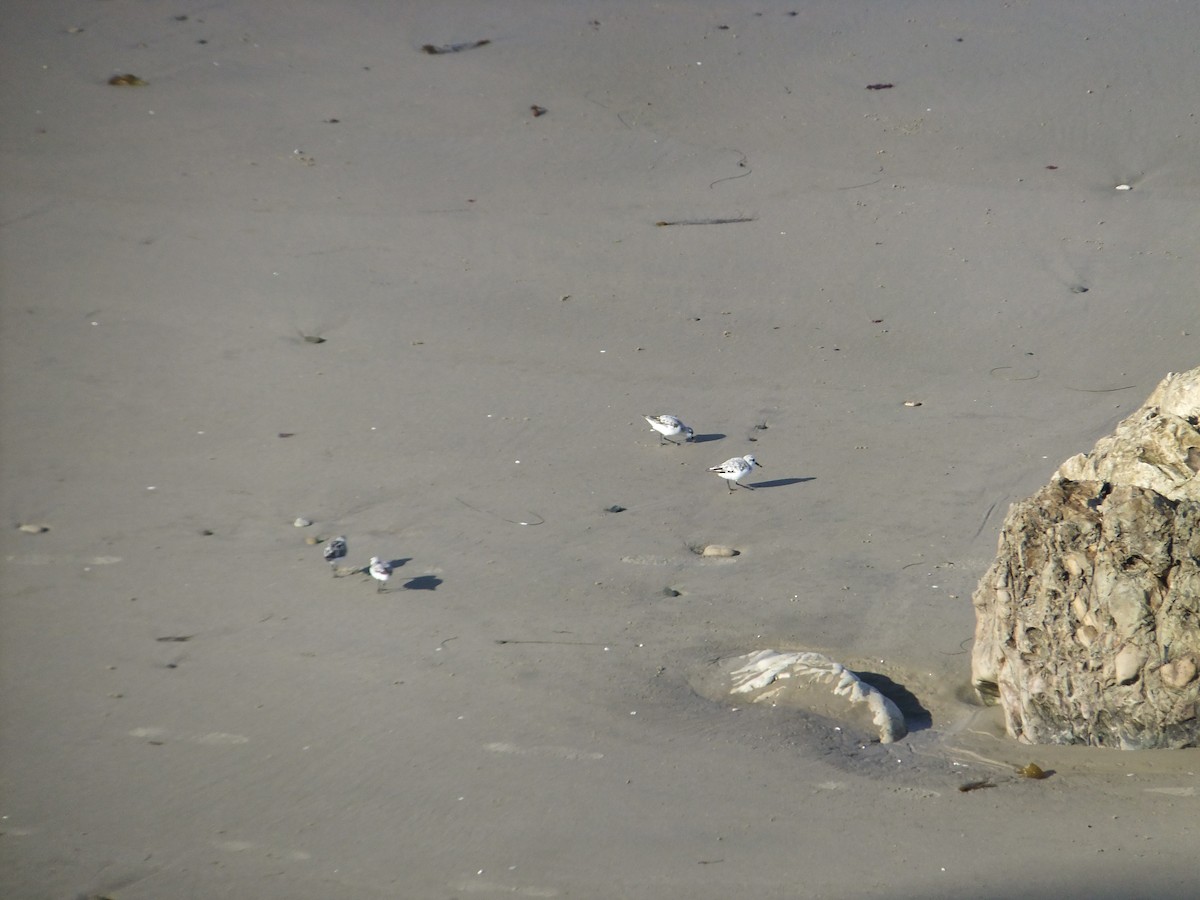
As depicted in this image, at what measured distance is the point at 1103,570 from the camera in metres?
4.38

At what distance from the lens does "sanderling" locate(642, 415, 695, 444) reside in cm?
735

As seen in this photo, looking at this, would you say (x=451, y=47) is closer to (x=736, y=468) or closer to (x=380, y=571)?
(x=736, y=468)

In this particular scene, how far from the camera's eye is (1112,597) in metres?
4.34

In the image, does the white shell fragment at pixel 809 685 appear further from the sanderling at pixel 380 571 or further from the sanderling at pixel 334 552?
the sanderling at pixel 334 552

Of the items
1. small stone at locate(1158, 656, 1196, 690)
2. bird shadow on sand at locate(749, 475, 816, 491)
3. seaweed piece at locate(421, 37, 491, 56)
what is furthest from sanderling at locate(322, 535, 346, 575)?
seaweed piece at locate(421, 37, 491, 56)

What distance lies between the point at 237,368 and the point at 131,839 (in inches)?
183

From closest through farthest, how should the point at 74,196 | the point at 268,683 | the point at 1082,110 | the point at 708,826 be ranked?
the point at 708,826 < the point at 268,683 < the point at 74,196 < the point at 1082,110

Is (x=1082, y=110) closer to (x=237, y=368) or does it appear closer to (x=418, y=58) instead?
(x=418, y=58)

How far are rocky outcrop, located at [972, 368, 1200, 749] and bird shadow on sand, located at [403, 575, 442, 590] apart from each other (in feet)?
9.10

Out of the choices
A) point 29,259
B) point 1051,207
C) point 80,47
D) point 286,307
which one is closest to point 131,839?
point 286,307

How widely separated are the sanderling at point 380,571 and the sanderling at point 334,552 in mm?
313

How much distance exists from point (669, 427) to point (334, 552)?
241cm

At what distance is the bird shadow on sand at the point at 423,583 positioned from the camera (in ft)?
19.2

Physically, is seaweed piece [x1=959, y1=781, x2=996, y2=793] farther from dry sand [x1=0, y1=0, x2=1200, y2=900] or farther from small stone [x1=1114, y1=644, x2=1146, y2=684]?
small stone [x1=1114, y1=644, x2=1146, y2=684]
